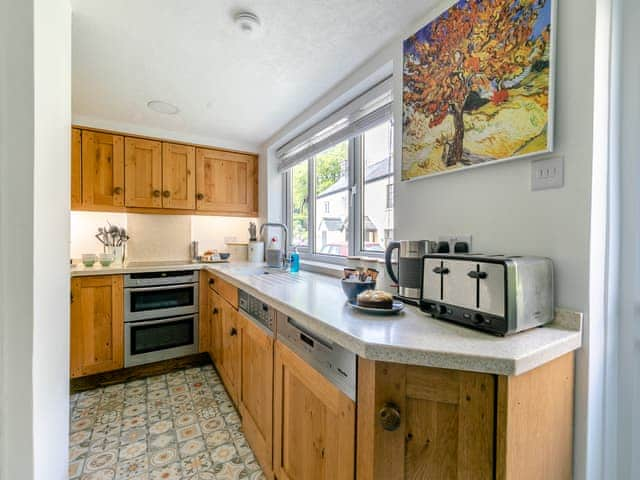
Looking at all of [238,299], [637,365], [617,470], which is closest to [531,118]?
[637,365]

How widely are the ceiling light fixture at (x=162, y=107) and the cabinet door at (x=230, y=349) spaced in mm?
1680

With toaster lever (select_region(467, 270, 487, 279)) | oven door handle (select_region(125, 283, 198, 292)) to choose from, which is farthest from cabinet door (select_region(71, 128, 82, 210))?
toaster lever (select_region(467, 270, 487, 279))

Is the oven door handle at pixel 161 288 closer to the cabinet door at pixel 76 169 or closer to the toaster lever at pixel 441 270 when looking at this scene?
the cabinet door at pixel 76 169

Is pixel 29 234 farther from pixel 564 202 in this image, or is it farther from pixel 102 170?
pixel 102 170

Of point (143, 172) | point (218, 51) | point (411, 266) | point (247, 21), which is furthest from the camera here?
point (143, 172)

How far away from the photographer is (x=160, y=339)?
8.28 ft

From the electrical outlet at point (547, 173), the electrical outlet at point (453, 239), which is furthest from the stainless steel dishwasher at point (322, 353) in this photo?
the electrical outlet at point (547, 173)

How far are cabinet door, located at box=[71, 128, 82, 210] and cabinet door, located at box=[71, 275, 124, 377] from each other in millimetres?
749

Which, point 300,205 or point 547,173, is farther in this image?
point 300,205

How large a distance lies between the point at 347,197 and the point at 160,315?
1985 mm

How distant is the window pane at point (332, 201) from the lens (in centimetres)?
223

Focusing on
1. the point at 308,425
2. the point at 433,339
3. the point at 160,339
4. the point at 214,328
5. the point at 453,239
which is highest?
the point at 453,239

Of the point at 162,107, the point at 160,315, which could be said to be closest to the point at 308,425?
the point at 160,315

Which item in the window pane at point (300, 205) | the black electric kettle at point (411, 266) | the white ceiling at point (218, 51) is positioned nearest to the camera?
the black electric kettle at point (411, 266)
